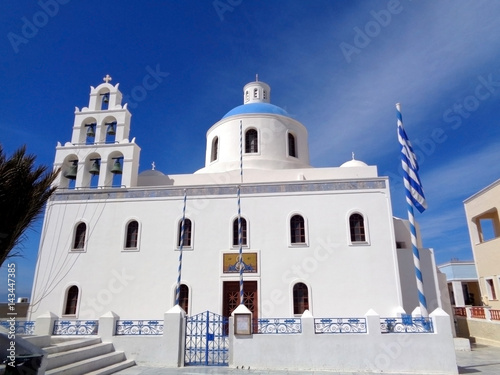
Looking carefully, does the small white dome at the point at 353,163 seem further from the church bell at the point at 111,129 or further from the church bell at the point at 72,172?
the church bell at the point at 72,172

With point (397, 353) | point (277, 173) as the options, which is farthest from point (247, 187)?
point (397, 353)

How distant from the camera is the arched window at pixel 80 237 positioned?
1230 cm

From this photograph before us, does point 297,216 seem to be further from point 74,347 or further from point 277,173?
point 74,347

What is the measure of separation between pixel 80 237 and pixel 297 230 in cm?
789

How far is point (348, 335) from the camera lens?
759 cm

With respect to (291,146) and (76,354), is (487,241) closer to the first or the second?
(291,146)

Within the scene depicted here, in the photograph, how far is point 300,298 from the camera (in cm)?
1086

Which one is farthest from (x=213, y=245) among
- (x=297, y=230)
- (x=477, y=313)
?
(x=477, y=313)

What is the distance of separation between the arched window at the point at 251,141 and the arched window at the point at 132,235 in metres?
5.72

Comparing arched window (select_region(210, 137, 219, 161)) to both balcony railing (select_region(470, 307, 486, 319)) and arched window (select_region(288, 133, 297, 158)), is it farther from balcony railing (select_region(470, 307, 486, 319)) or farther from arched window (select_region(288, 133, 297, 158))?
balcony railing (select_region(470, 307, 486, 319))

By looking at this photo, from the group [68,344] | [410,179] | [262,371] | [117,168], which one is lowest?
[262,371]

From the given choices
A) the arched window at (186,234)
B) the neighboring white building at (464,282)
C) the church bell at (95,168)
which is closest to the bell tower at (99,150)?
the church bell at (95,168)

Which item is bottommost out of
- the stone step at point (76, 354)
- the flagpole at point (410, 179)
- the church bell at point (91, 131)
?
the stone step at point (76, 354)

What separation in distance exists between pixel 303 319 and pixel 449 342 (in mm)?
3162
